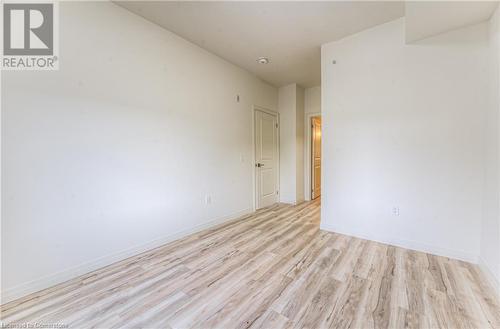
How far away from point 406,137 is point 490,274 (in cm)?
143

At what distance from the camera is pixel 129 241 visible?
2283 mm

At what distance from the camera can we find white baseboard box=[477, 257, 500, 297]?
1.65 m

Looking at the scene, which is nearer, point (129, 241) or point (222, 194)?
point (129, 241)

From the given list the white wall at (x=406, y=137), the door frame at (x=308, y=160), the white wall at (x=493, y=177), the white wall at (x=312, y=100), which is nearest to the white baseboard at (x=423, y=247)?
the white wall at (x=406, y=137)

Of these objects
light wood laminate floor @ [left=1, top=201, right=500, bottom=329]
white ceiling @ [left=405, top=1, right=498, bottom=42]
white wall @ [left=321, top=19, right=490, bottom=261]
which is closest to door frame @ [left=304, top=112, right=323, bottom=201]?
white wall @ [left=321, top=19, right=490, bottom=261]

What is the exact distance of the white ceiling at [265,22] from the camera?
2.16 m

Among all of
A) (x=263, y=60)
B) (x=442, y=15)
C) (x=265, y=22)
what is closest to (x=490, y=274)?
(x=442, y=15)

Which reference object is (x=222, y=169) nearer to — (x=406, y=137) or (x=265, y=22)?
(x=265, y=22)

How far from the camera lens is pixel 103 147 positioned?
81.4 inches

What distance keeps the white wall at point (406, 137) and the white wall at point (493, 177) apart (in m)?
0.11

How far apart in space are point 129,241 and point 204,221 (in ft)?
3.42

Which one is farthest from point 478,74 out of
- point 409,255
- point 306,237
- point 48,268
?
point 48,268

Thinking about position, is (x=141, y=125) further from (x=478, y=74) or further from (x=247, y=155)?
(x=478, y=74)

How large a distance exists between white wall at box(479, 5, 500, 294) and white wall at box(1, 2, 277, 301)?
3042 millimetres
